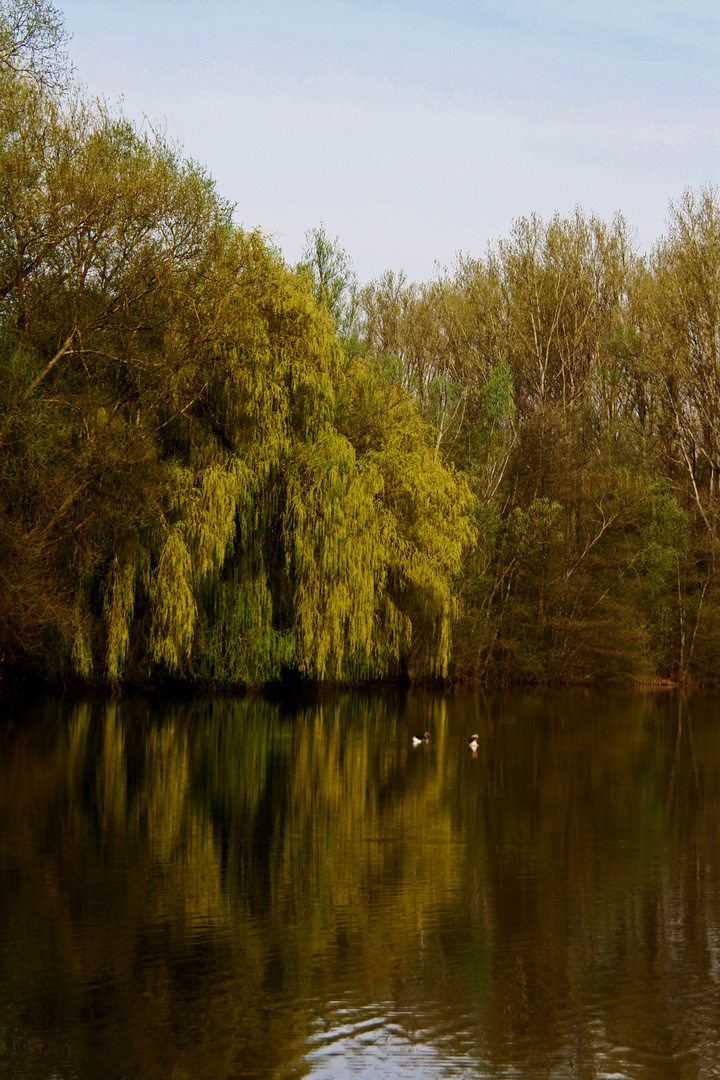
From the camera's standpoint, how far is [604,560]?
38.1 m

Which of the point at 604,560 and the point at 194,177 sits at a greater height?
the point at 194,177

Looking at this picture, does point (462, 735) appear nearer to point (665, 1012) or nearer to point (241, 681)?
point (241, 681)

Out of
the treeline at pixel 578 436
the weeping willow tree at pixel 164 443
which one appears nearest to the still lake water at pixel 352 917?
the weeping willow tree at pixel 164 443

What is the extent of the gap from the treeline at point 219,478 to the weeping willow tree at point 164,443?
0.06 m

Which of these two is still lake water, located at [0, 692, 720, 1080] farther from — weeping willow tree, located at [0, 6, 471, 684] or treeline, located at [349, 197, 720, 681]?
treeline, located at [349, 197, 720, 681]

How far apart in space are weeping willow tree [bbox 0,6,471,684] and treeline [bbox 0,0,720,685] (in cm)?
6

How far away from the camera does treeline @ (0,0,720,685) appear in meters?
22.8

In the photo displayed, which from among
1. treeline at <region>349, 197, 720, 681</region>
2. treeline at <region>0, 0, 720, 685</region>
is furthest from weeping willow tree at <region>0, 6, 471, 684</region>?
treeline at <region>349, 197, 720, 681</region>

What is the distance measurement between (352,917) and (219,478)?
18.1 meters

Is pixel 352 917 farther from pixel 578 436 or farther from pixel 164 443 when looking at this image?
pixel 578 436

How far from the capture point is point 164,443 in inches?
1065

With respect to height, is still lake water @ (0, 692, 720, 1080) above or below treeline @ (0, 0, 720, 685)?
below

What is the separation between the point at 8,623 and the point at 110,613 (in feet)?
7.97

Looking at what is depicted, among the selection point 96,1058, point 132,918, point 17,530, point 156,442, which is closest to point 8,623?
point 17,530
